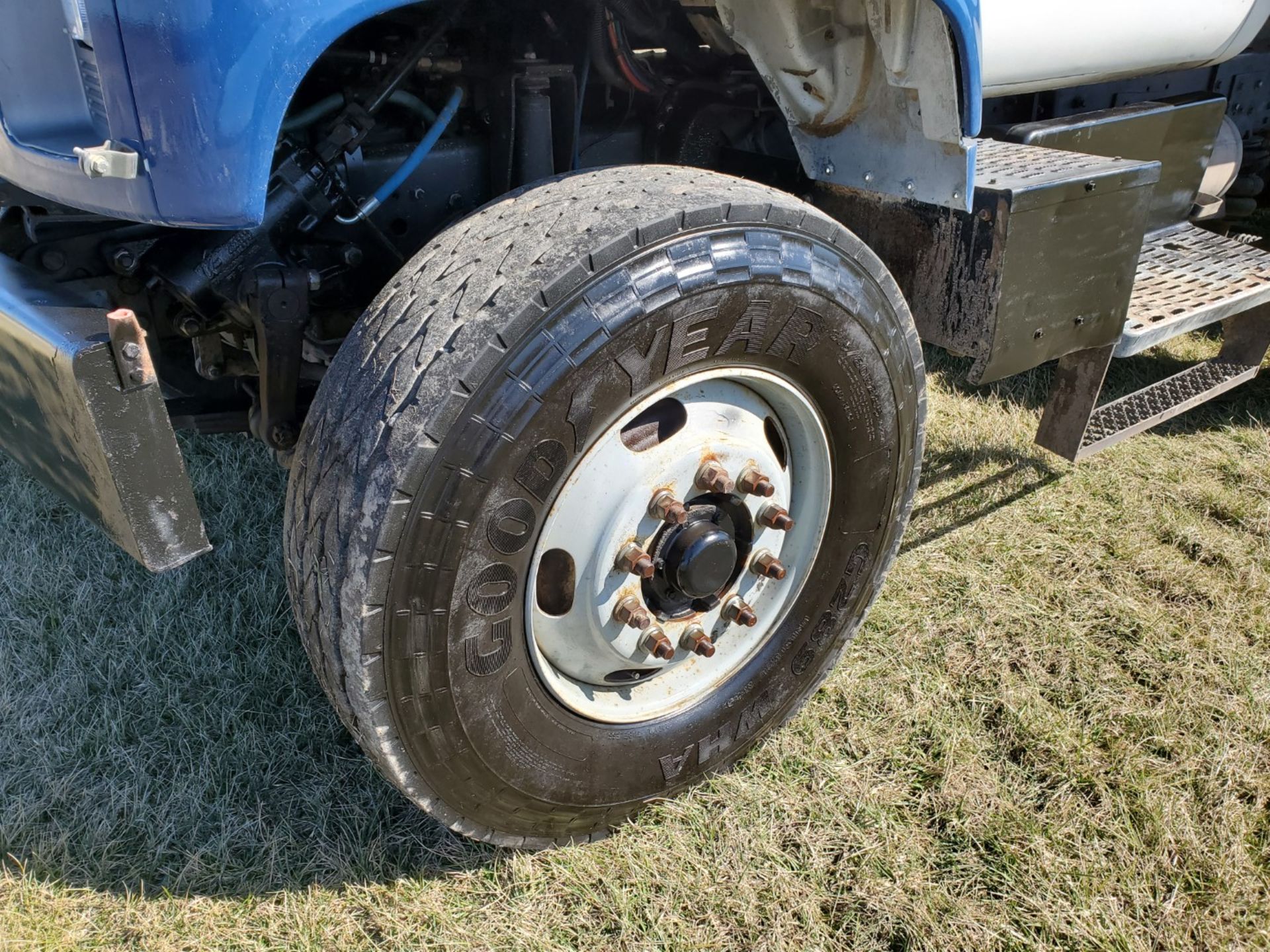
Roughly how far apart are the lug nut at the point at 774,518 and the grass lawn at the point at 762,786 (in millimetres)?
593

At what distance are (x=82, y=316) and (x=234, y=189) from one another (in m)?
0.44

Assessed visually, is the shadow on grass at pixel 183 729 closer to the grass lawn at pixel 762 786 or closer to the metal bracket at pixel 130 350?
the grass lawn at pixel 762 786

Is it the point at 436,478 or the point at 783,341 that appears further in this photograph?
the point at 783,341

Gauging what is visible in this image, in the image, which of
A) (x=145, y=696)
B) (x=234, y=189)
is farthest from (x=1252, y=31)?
(x=145, y=696)

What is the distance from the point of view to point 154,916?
6.15ft

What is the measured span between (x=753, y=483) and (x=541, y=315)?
0.59 metres

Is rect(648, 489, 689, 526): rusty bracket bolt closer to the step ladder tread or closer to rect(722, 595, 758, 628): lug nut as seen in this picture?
rect(722, 595, 758, 628): lug nut

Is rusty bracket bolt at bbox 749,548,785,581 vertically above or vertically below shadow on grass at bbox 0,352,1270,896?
above

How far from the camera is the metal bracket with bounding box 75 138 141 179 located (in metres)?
1.38

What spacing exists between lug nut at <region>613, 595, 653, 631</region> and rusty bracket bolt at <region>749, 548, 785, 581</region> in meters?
0.28

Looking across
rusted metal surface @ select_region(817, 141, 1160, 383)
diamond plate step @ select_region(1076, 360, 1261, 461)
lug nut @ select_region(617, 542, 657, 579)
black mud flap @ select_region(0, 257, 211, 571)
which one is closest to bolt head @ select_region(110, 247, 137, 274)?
black mud flap @ select_region(0, 257, 211, 571)

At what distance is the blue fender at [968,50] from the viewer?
1.82 meters

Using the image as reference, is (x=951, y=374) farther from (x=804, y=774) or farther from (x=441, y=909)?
(x=441, y=909)

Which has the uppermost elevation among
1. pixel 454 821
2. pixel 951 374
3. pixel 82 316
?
pixel 82 316
